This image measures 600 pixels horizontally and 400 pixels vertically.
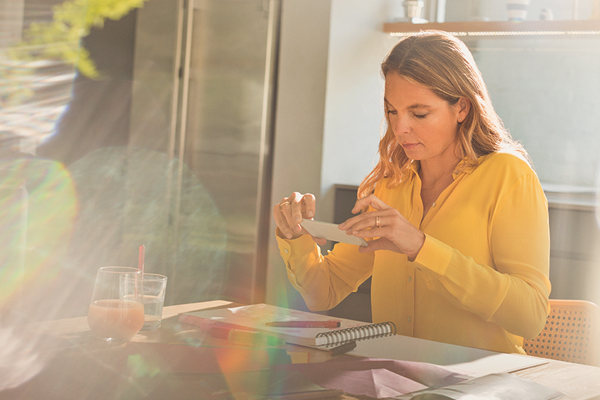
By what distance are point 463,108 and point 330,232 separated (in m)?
0.53

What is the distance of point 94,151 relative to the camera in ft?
9.86

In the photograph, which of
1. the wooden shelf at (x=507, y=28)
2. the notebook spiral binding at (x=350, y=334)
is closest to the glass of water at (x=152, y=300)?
the notebook spiral binding at (x=350, y=334)

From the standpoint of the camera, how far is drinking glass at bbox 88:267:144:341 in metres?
1.04

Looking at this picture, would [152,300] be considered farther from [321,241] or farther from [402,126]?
[402,126]

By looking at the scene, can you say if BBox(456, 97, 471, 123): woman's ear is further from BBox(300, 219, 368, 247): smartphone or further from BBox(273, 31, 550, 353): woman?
BBox(300, 219, 368, 247): smartphone

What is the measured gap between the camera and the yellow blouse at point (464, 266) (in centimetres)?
128

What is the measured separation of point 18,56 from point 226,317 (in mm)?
1853

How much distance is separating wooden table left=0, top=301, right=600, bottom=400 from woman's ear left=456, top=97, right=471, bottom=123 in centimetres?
68

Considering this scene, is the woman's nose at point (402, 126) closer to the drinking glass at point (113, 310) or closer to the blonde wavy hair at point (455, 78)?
the blonde wavy hair at point (455, 78)

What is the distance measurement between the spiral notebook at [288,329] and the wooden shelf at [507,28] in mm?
2325

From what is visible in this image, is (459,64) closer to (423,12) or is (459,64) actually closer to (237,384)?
(237,384)

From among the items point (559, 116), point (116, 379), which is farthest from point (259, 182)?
point (116, 379)

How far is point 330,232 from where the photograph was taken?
50.8 inches

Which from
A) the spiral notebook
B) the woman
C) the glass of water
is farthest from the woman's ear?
the glass of water
